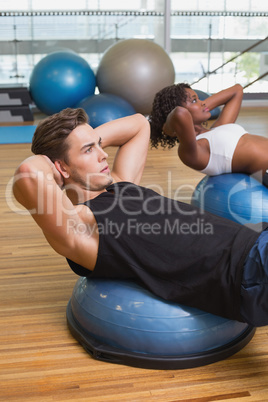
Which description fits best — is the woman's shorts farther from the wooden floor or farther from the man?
the wooden floor

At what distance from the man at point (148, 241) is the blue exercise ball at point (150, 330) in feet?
0.15

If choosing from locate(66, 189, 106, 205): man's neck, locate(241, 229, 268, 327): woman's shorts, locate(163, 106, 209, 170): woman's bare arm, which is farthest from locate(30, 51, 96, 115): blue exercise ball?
locate(241, 229, 268, 327): woman's shorts

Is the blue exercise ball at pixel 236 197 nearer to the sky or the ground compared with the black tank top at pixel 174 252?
nearer to the ground

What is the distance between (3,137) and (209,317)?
430 cm

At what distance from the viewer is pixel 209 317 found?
5.63ft

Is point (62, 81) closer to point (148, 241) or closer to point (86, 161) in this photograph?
point (86, 161)

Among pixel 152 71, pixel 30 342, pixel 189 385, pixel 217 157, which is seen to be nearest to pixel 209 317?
pixel 189 385

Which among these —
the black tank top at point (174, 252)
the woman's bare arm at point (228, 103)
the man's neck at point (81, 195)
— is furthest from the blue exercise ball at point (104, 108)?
the black tank top at point (174, 252)

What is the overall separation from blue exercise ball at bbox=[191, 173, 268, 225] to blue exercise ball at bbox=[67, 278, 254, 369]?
0.82 metres

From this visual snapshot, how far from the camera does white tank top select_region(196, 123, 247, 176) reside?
2711 millimetres

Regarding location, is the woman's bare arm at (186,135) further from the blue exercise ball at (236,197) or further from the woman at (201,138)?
the blue exercise ball at (236,197)

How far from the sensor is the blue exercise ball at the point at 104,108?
16.4ft

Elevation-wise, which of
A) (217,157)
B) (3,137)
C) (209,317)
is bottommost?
(3,137)

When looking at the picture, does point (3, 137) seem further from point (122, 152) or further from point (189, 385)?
point (189, 385)
